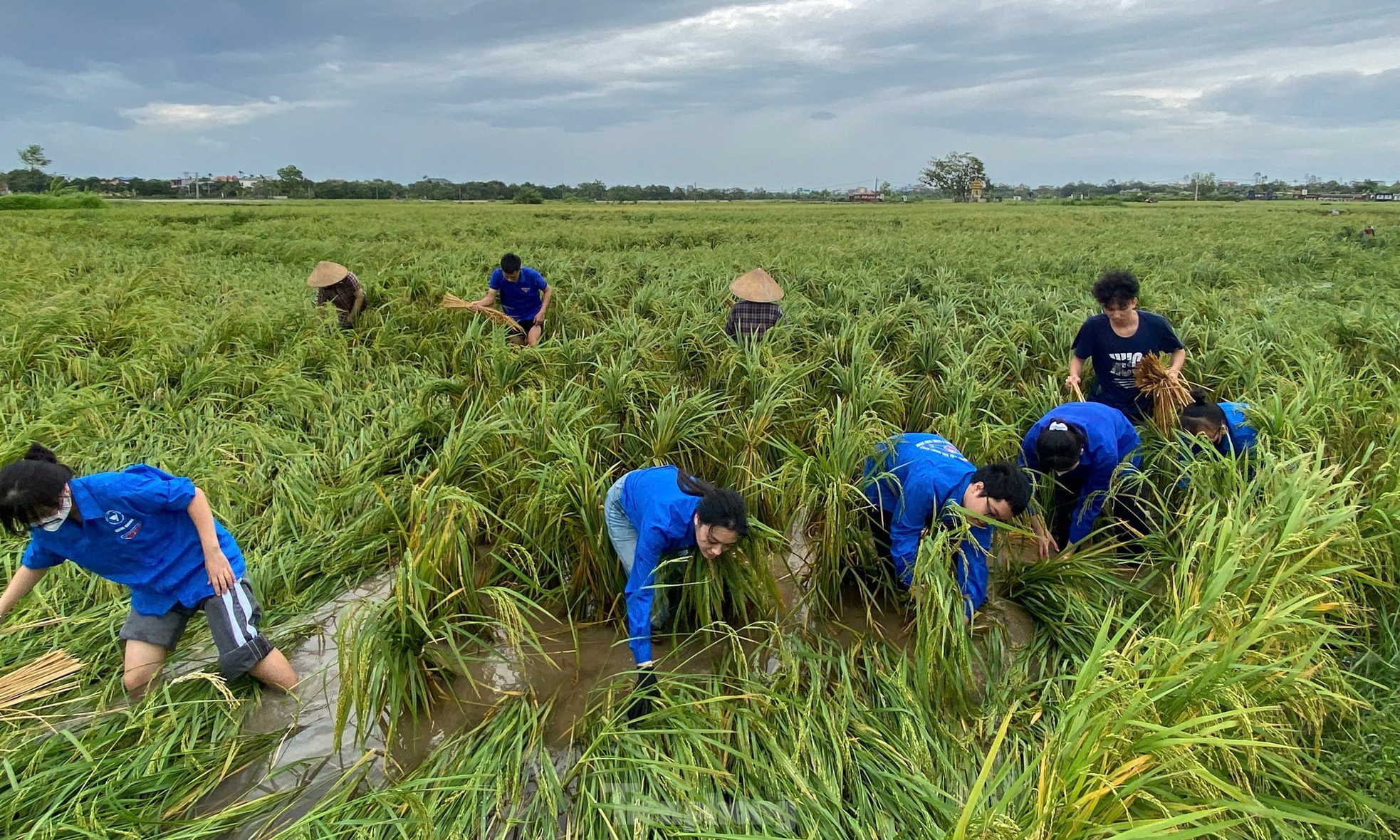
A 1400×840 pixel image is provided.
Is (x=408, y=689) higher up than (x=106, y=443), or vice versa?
(x=106, y=443)

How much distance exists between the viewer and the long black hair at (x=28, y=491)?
81.7 inches

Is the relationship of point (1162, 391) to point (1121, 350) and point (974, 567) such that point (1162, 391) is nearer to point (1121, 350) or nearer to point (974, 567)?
point (1121, 350)

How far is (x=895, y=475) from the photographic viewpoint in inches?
120

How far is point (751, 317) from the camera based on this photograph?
565cm

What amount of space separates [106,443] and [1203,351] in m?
7.60

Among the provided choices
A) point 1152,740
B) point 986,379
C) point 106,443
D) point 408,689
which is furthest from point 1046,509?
point 106,443

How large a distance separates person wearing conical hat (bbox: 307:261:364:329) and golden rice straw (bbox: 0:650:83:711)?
4553 millimetres

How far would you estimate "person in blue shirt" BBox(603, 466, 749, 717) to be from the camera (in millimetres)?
2285

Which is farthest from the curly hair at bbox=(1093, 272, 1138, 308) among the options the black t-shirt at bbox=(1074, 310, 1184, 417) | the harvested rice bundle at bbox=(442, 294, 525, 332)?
the harvested rice bundle at bbox=(442, 294, 525, 332)

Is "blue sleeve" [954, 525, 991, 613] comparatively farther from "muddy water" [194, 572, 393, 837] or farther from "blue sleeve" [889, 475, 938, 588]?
"muddy water" [194, 572, 393, 837]

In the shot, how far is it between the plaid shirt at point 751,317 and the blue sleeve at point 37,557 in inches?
166

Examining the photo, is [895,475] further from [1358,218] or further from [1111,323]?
[1358,218]

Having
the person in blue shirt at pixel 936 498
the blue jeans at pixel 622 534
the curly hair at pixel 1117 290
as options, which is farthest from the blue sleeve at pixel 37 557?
the curly hair at pixel 1117 290

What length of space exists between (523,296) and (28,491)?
15.0ft
